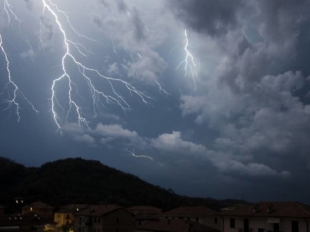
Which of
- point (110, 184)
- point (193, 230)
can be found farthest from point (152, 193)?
point (193, 230)

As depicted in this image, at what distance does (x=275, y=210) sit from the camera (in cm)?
2650

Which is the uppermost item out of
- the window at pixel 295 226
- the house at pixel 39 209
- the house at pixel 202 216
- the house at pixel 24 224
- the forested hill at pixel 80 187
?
the forested hill at pixel 80 187

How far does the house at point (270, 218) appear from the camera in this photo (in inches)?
969

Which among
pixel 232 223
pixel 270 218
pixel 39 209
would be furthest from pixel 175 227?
pixel 39 209

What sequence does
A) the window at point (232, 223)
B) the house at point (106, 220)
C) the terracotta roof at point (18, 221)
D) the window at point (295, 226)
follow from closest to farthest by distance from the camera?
the window at point (295, 226), the window at point (232, 223), the terracotta roof at point (18, 221), the house at point (106, 220)

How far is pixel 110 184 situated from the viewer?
10788cm

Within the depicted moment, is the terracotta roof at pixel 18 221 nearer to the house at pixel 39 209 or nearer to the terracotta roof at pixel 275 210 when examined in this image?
the house at pixel 39 209

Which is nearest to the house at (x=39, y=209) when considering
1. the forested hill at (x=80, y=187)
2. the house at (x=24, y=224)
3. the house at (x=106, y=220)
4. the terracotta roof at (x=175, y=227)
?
the forested hill at (x=80, y=187)

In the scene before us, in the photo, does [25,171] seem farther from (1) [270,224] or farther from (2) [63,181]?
(1) [270,224]

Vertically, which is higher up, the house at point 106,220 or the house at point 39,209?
the house at point 39,209

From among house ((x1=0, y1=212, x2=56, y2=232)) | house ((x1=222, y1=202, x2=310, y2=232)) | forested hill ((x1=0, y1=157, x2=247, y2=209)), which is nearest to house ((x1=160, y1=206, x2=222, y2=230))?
house ((x1=222, y1=202, x2=310, y2=232))

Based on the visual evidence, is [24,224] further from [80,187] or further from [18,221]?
[80,187]

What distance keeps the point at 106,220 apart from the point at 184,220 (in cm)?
1419

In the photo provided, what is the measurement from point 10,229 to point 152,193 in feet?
220
